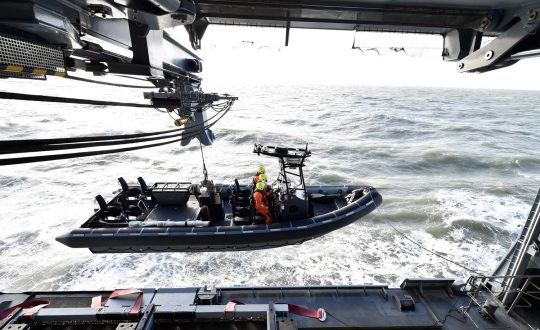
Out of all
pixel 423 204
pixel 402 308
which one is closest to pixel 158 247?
pixel 402 308

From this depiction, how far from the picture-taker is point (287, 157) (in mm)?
7152

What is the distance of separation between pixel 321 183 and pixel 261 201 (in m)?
8.14

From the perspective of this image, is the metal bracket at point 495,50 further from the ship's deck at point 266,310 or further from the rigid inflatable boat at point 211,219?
the ship's deck at point 266,310

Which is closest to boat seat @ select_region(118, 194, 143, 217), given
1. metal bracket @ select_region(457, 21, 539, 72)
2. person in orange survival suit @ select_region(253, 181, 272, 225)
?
person in orange survival suit @ select_region(253, 181, 272, 225)

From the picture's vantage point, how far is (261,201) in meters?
7.00

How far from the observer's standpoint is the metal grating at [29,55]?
1785 mm

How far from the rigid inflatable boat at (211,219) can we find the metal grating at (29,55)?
17.0 ft

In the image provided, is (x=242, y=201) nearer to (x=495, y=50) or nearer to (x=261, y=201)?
(x=261, y=201)

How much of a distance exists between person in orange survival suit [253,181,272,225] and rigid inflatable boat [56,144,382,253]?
30 centimetres

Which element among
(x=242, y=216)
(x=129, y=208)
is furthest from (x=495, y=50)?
(x=129, y=208)

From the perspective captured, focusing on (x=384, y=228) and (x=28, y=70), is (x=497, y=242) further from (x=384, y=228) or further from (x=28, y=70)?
(x=28, y=70)

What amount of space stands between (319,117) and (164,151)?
18.2 metres

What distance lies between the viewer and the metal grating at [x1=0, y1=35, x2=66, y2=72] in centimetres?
179

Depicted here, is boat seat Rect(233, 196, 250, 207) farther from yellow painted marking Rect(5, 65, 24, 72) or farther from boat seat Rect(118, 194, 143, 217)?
yellow painted marking Rect(5, 65, 24, 72)
